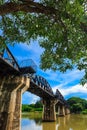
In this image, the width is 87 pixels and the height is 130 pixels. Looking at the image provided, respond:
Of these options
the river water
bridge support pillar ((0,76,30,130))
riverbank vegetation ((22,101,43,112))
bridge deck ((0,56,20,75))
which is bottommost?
the river water

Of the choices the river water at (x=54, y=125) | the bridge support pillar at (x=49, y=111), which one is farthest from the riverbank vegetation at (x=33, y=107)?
the river water at (x=54, y=125)

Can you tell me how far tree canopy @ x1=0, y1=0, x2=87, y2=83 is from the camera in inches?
352

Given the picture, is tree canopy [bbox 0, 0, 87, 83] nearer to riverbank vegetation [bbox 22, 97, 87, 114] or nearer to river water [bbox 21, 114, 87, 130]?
river water [bbox 21, 114, 87, 130]

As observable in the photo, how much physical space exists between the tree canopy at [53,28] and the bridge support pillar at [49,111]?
42.6 metres

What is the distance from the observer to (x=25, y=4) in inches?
342

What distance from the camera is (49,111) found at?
55500 mm

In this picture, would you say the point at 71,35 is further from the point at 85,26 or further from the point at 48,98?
the point at 48,98

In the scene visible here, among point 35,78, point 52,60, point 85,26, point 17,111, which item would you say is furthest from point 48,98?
point 85,26

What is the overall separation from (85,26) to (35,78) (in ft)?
77.1

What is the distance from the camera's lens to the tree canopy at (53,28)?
8.93 m

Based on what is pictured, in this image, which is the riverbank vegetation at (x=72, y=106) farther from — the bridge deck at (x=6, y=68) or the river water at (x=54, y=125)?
the bridge deck at (x=6, y=68)

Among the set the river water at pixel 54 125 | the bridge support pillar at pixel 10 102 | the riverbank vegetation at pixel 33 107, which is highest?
the riverbank vegetation at pixel 33 107

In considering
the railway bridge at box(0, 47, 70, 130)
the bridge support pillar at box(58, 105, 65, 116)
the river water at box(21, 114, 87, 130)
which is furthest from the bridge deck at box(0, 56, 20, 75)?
the bridge support pillar at box(58, 105, 65, 116)

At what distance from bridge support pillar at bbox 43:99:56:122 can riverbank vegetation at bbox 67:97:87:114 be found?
62890 millimetres
